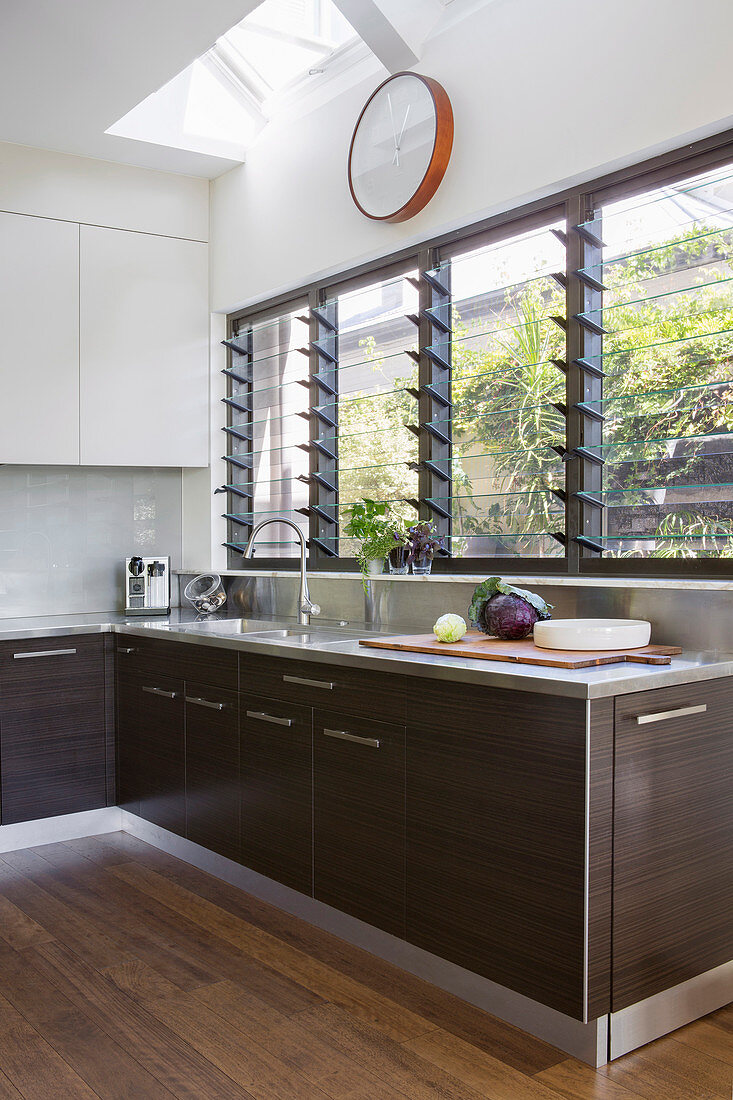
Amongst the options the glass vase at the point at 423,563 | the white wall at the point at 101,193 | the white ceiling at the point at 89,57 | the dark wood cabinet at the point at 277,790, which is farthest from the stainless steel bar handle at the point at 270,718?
the white wall at the point at 101,193

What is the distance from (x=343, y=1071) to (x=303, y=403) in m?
2.69

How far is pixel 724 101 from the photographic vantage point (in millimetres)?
2369

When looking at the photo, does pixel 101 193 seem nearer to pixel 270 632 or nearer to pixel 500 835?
pixel 270 632

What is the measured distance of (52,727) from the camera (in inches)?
144

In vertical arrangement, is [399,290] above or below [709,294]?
above

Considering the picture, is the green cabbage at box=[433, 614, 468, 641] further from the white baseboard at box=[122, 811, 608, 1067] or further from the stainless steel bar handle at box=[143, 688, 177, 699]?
the stainless steel bar handle at box=[143, 688, 177, 699]

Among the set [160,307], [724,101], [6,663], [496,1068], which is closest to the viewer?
[496,1068]

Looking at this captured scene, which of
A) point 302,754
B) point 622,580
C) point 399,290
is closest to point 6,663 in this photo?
point 302,754

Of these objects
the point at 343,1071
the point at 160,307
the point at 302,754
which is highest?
the point at 160,307

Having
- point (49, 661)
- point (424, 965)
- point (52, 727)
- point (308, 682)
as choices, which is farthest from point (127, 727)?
point (424, 965)

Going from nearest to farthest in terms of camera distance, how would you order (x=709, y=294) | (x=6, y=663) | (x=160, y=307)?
1. (x=709, y=294)
2. (x=6, y=663)
3. (x=160, y=307)

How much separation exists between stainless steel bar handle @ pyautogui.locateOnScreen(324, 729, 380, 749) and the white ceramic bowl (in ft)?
1.65

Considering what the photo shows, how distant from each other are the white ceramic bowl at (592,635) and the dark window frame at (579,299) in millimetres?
263

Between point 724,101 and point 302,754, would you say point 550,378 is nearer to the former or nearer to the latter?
point 724,101
